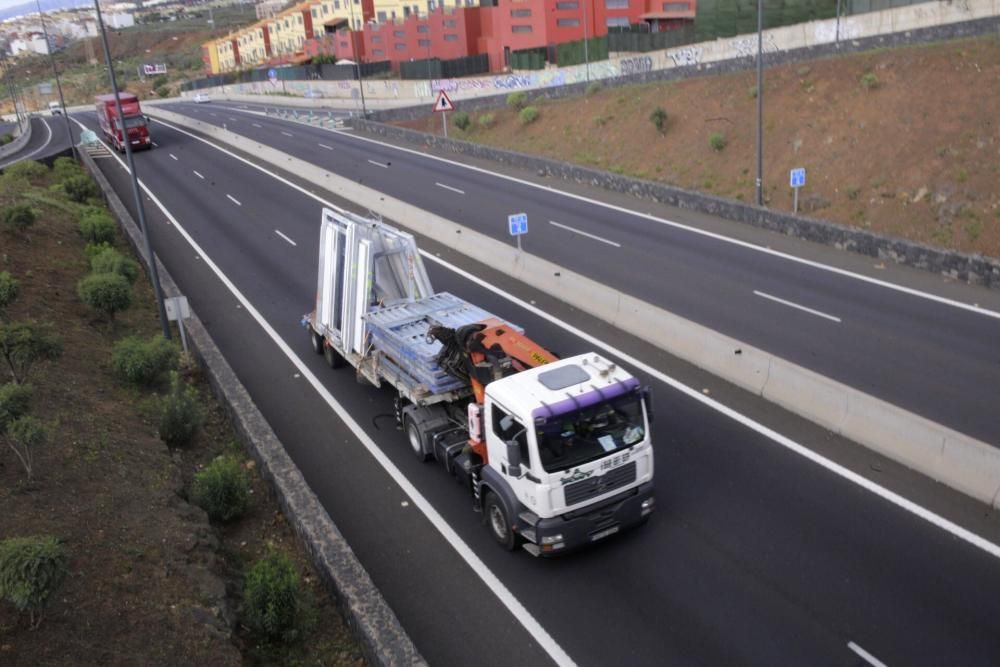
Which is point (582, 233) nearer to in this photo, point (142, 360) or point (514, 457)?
point (142, 360)

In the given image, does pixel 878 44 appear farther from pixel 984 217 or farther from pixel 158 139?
pixel 158 139

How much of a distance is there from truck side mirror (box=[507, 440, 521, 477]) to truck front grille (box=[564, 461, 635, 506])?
652 millimetres

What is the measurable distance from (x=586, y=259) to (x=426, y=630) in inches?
623

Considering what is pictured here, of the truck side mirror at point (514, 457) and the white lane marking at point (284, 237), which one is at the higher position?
the truck side mirror at point (514, 457)

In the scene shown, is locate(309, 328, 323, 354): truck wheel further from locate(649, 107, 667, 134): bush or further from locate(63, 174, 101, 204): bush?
locate(649, 107, 667, 134): bush

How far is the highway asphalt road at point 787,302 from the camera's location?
14.6 m

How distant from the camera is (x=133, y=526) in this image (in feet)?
33.4

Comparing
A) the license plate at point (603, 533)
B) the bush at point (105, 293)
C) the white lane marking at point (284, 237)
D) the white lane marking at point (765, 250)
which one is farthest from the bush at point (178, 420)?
the white lane marking at point (765, 250)

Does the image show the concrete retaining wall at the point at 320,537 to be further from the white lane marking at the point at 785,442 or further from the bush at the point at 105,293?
the white lane marking at the point at 785,442

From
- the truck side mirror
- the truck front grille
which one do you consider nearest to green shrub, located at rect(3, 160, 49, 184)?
the truck side mirror

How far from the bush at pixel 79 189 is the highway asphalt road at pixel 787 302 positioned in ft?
45.7

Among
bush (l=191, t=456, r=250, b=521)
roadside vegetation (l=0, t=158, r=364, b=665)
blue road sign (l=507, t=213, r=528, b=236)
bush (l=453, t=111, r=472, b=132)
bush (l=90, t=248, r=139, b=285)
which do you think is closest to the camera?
roadside vegetation (l=0, t=158, r=364, b=665)

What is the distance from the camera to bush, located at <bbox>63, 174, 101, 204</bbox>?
113 feet

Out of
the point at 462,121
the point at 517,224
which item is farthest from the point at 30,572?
the point at 462,121
